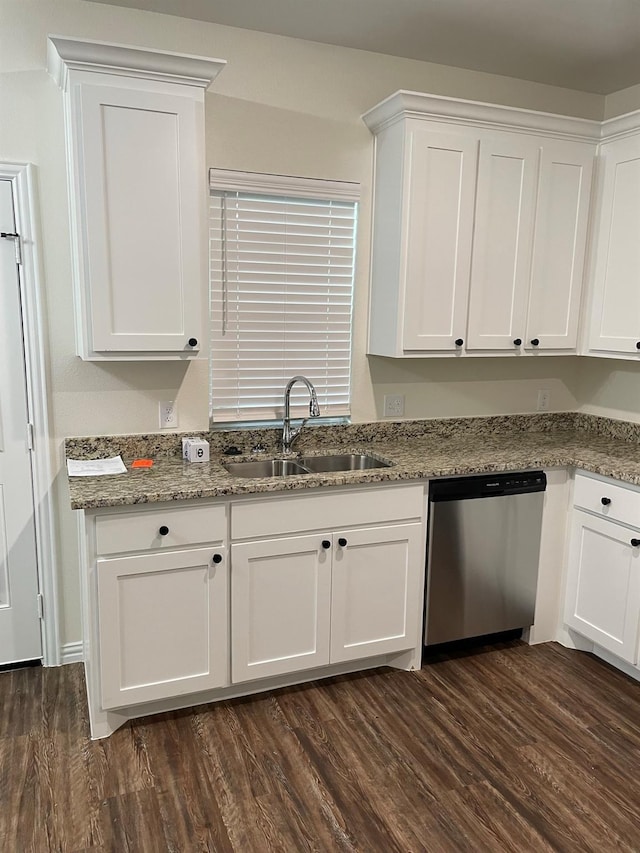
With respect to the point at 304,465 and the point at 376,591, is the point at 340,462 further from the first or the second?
the point at 376,591

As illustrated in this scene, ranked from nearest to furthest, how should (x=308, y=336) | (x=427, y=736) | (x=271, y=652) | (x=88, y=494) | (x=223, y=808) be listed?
(x=223, y=808) < (x=88, y=494) < (x=427, y=736) < (x=271, y=652) < (x=308, y=336)

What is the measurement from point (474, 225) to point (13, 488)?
7.56ft

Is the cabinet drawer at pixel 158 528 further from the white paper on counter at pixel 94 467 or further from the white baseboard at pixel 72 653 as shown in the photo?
the white baseboard at pixel 72 653

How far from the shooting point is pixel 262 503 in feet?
8.32

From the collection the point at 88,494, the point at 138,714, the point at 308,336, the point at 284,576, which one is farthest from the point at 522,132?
the point at 138,714

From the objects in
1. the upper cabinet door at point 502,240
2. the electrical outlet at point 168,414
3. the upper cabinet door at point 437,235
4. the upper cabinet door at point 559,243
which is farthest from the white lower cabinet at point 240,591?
the upper cabinet door at point 559,243

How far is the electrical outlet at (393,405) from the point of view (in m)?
3.34

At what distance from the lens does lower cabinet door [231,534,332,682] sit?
2564 millimetres

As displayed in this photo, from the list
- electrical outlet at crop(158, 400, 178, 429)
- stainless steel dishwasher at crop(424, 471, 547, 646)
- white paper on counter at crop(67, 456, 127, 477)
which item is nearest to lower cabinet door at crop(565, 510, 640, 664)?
stainless steel dishwasher at crop(424, 471, 547, 646)

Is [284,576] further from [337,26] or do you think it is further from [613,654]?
Result: [337,26]

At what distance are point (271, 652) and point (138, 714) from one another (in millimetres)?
553

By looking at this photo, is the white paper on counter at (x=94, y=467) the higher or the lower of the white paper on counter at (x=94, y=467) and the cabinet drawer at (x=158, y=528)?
the higher

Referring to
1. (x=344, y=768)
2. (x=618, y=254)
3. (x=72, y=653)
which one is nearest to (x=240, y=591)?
(x=344, y=768)

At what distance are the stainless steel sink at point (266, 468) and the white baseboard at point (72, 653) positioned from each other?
1.05 metres
